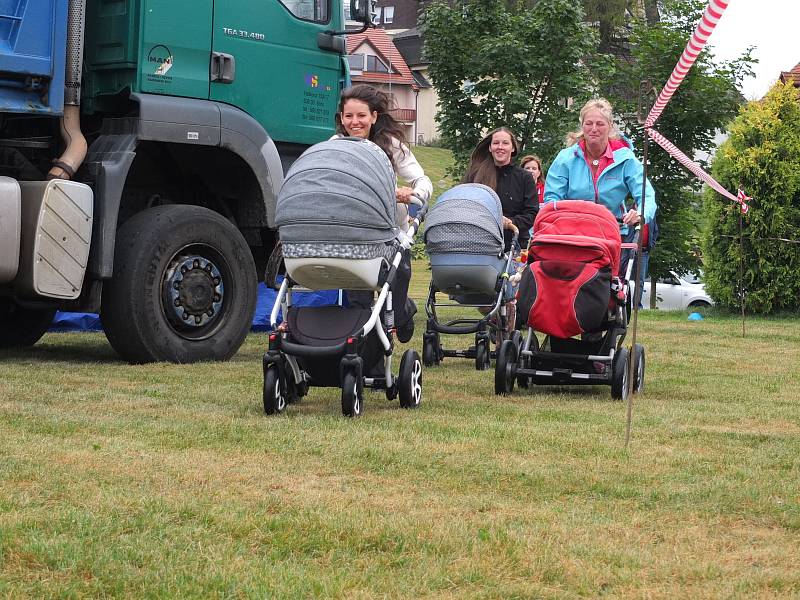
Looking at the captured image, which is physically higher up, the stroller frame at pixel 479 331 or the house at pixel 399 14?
the house at pixel 399 14

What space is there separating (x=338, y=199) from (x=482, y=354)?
3.42 m

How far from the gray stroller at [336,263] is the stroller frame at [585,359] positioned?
1.17 m

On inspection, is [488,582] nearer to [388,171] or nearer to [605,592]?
[605,592]

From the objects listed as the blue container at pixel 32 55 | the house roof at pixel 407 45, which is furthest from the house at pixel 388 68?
the blue container at pixel 32 55

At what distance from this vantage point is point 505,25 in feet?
53.7

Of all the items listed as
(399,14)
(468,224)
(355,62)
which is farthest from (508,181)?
(399,14)

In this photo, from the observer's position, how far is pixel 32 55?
337 inches

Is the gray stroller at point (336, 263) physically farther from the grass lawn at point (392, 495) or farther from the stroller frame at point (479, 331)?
the stroller frame at point (479, 331)

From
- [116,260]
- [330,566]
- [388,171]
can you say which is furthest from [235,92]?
[330,566]

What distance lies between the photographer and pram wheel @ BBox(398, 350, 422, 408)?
7.16 metres

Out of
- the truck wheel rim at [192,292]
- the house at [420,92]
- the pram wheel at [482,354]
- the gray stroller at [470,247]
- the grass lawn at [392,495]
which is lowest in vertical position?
the grass lawn at [392,495]

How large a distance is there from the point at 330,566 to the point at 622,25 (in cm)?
3419

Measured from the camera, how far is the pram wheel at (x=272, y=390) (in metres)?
6.79

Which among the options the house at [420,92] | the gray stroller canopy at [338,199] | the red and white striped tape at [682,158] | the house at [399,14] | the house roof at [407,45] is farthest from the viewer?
the house at [399,14]
